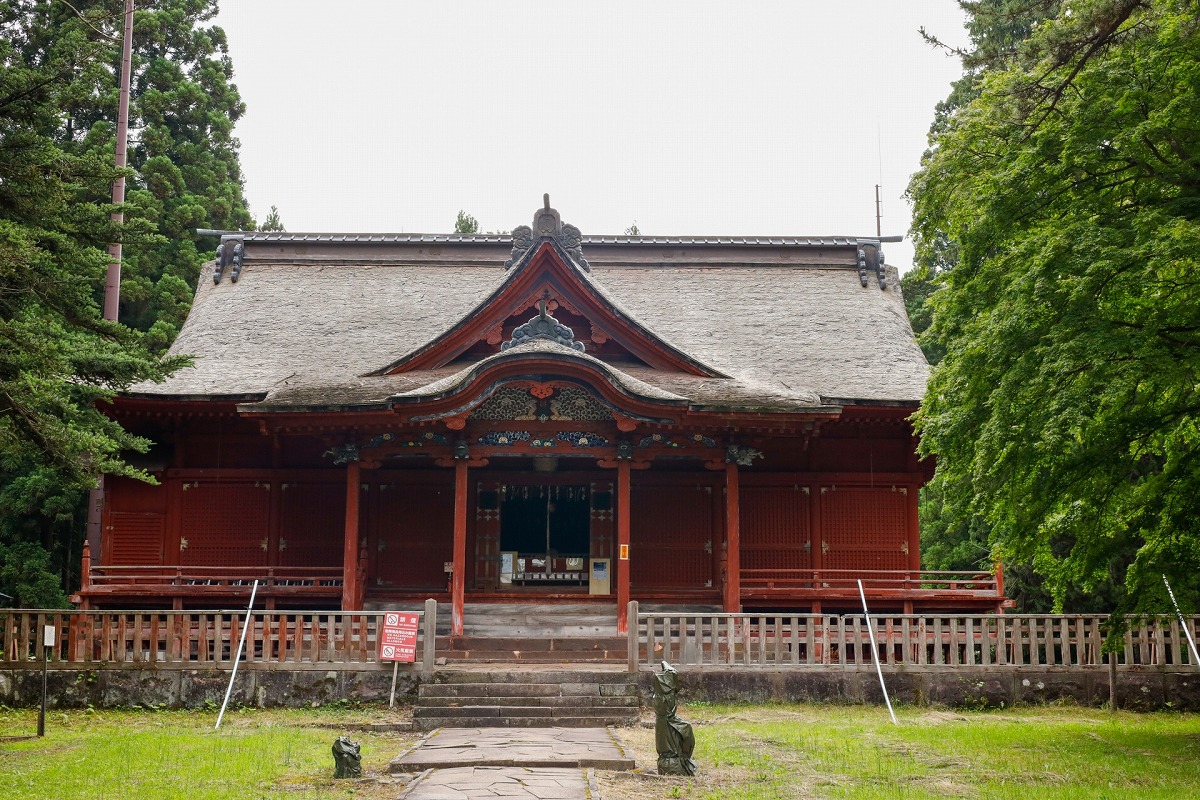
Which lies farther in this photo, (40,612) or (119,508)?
(119,508)

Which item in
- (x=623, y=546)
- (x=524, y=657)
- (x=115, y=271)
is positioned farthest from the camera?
(x=115, y=271)

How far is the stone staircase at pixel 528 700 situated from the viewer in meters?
14.2

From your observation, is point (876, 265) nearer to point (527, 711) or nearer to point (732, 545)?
point (732, 545)

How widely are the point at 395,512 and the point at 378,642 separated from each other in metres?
5.42

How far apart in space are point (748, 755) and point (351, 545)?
8755 mm

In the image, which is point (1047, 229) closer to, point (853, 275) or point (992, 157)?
point (992, 157)

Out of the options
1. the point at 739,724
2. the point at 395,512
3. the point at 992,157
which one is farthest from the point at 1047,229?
the point at 395,512

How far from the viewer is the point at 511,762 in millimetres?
11164

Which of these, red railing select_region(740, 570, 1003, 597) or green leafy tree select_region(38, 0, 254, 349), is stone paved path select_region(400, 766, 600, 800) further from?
green leafy tree select_region(38, 0, 254, 349)

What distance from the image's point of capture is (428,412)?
1758cm

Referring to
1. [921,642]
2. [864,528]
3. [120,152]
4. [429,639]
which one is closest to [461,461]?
[429,639]

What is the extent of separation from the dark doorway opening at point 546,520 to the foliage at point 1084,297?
29.5 feet

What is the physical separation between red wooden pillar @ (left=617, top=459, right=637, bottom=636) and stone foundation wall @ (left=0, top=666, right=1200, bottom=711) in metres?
2.20

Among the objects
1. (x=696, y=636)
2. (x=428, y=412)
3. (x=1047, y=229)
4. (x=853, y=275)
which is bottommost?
(x=696, y=636)
